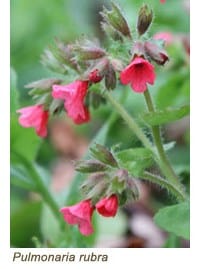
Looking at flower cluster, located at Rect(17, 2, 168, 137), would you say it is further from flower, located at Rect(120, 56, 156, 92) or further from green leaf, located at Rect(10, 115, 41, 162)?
green leaf, located at Rect(10, 115, 41, 162)

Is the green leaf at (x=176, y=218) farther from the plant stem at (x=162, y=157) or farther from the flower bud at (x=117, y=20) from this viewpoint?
the flower bud at (x=117, y=20)

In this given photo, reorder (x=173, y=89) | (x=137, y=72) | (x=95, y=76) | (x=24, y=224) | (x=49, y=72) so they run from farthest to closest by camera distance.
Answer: (x=24, y=224)
(x=173, y=89)
(x=49, y=72)
(x=95, y=76)
(x=137, y=72)

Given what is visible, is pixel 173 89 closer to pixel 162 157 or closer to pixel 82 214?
pixel 162 157

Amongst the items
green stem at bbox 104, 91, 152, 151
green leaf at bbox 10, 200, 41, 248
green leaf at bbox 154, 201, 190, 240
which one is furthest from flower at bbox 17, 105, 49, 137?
green leaf at bbox 10, 200, 41, 248

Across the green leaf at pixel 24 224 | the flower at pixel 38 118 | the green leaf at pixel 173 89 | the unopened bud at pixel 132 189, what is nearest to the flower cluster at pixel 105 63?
the flower at pixel 38 118

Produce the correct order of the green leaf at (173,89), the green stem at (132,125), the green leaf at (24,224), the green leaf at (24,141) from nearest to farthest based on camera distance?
the green stem at (132,125) → the green leaf at (24,141) → the green leaf at (173,89) → the green leaf at (24,224)

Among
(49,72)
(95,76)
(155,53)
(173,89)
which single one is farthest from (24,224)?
(155,53)
